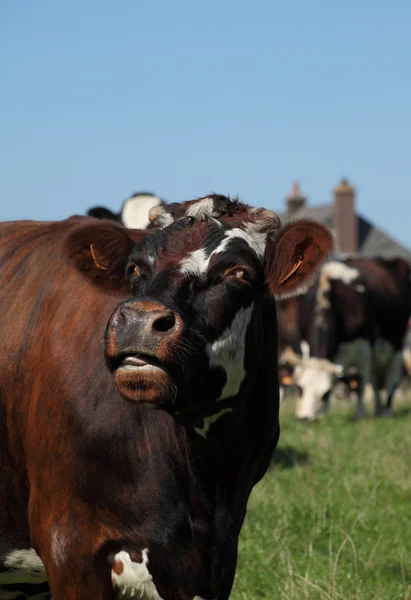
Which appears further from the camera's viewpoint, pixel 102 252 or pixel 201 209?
pixel 102 252

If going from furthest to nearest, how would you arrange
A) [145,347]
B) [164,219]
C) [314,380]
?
[314,380], [164,219], [145,347]

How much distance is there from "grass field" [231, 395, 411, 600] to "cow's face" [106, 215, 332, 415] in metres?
1.60

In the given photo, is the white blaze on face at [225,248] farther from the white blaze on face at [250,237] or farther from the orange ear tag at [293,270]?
the orange ear tag at [293,270]

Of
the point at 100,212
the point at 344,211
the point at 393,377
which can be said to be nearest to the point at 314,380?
the point at 393,377

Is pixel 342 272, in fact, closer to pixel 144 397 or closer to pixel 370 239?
pixel 144 397

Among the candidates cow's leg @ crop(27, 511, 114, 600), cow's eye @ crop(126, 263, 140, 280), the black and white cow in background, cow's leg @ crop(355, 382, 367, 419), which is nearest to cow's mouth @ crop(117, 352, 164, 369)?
cow's eye @ crop(126, 263, 140, 280)

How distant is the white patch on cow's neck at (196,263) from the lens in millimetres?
3676

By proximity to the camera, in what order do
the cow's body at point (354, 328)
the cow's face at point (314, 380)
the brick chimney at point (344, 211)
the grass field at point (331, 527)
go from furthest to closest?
the brick chimney at point (344, 211) → the cow's body at point (354, 328) → the cow's face at point (314, 380) → the grass field at point (331, 527)

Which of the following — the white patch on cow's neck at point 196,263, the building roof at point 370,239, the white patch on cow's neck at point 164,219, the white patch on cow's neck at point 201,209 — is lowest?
the building roof at point 370,239

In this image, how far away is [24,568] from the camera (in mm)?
4215

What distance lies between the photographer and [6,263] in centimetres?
462

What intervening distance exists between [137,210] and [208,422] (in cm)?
663

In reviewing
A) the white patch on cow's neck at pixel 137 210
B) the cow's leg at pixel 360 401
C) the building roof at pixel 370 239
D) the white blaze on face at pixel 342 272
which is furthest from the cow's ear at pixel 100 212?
the building roof at pixel 370 239

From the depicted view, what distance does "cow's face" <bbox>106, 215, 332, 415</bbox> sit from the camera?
3.43m
